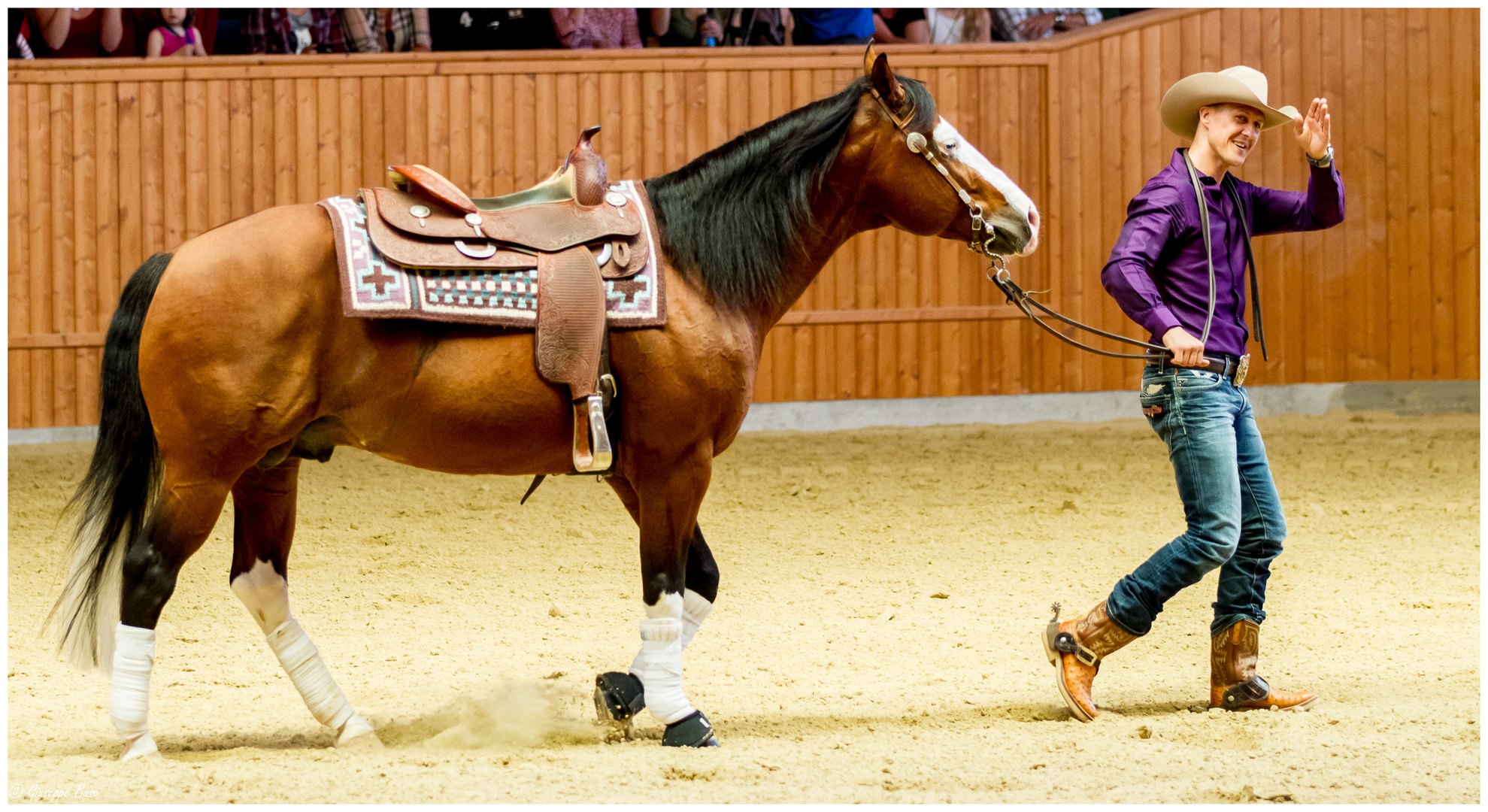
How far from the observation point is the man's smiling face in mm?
3311

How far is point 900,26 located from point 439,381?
7.22 metres

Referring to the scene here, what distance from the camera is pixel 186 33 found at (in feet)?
27.5

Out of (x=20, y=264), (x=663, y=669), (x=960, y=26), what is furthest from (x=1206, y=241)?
(x=20, y=264)

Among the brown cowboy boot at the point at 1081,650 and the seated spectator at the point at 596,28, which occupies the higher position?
the seated spectator at the point at 596,28

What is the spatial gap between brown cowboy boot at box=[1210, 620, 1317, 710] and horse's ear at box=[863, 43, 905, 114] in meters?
1.64

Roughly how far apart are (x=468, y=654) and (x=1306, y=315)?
22.6 feet

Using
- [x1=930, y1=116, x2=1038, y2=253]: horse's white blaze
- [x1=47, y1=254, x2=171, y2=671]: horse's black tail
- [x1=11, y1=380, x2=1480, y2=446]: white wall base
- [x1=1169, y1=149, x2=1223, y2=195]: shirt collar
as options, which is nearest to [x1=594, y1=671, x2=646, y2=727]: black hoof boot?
[x1=47, y1=254, x2=171, y2=671]: horse's black tail

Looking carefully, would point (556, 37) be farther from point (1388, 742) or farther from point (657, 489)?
point (1388, 742)

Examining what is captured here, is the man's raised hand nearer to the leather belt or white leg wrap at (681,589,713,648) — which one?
the leather belt

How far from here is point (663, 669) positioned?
124 inches

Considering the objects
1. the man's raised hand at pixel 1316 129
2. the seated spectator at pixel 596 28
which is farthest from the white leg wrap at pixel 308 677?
the seated spectator at pixel 596 28

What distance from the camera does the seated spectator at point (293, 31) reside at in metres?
8.47

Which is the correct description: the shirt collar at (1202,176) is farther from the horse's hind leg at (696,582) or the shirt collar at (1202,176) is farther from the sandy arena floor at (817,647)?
the horse's hind leg at (696,582)

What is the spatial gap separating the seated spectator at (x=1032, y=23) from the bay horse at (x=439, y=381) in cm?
649
